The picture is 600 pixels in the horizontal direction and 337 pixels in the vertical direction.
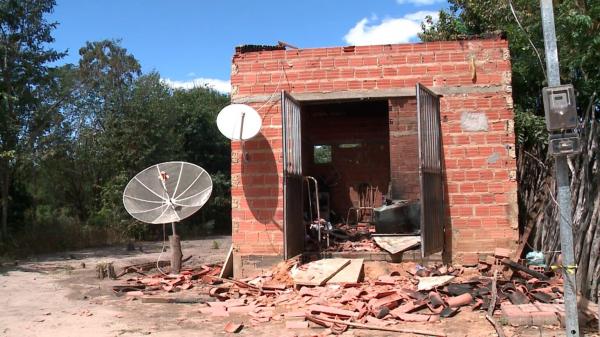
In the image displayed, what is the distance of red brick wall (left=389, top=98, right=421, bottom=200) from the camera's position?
32.3ft

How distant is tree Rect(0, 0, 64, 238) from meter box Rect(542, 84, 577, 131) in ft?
53.6

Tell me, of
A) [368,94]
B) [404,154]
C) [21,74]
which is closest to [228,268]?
[404,154]

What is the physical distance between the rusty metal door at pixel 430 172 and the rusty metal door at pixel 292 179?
2099mm

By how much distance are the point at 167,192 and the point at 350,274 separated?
4.59 metres

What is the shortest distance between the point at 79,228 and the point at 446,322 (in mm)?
17358

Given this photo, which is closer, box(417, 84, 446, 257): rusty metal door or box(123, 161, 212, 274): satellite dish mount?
box(417, 84, 446, 257): rusty metal door

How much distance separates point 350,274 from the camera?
885 centimetres

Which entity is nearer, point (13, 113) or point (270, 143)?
point (270, 143)

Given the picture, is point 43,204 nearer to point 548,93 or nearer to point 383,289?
point 383,289

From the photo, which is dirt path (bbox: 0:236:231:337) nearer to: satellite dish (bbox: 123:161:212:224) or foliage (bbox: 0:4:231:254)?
satellite dish (bbox: 123:161:212:224)

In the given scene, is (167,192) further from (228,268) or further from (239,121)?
(239,121)

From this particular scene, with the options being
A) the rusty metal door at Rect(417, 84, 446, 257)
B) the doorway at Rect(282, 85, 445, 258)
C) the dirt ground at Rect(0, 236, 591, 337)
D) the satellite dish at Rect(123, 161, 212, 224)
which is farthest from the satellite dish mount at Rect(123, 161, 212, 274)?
the rusty metal door at Rect(417, 84, 446, 257)

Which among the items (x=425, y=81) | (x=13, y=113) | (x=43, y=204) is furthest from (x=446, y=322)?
(x=43, y=204)

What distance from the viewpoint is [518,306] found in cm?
680
